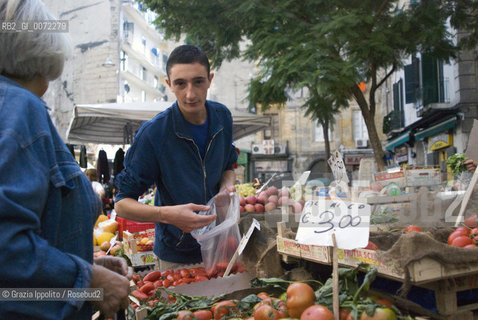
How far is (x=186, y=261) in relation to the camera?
2826mm

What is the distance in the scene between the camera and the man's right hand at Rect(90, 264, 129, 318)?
121cm

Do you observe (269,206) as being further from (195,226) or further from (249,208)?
(195,226)

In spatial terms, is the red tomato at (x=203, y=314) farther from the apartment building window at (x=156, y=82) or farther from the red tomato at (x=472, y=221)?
the apartment building window at (x=156, y=82)

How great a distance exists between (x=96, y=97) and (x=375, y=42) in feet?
71.6

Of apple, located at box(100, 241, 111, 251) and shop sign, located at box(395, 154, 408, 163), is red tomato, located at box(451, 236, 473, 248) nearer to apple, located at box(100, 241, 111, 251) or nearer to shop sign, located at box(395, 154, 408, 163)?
apple, located at box(100, 241, 111, 251)

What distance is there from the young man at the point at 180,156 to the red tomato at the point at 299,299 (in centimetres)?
60

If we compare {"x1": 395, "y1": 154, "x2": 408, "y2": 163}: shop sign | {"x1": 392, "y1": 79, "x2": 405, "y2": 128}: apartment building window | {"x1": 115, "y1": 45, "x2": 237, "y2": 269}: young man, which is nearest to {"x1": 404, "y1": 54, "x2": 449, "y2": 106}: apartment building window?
{"x1": 392, "y1": 79, "x2": 405, "y2": 128}: apartment building window

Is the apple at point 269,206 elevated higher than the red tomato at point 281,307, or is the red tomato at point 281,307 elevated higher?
the apple at point 269,206

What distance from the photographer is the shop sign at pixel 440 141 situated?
15219 mm

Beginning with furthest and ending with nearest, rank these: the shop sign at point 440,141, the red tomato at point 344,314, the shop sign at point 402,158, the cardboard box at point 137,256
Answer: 1. the shop sign at point 402,158
2. the shop sign at point 440,141
3. the cardboard box at point 137,256
4. the red tomato at point 344,314

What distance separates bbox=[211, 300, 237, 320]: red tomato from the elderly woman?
0.86 m

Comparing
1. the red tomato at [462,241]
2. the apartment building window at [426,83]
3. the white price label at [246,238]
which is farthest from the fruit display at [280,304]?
the apartment building window at [426,83]

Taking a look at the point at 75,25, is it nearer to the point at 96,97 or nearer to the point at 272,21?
the point at 96,97

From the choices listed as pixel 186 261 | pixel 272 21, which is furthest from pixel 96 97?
pixel 186 261
